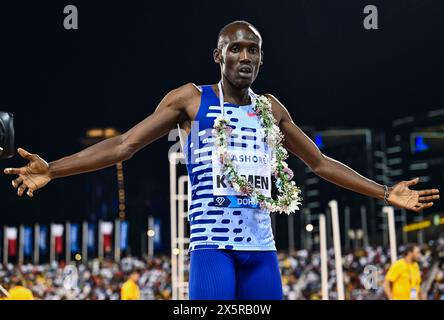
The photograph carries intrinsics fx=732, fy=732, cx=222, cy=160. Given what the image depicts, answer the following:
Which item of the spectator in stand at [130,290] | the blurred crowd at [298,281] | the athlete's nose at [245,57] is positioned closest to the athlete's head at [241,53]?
the athlete's nose at [245,57]

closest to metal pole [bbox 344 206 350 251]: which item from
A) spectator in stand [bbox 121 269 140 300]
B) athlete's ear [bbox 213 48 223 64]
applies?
spectator in stand [bbox 121 269 140 300]

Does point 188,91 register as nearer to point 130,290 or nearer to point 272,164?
point 272,164

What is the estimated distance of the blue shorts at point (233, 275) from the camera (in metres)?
3.88

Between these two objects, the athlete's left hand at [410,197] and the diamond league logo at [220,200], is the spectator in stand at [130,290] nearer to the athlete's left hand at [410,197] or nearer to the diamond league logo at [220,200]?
the athlete's left hand at [410,197]

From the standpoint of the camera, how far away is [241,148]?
167 inches

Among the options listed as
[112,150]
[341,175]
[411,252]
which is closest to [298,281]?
[411,252]

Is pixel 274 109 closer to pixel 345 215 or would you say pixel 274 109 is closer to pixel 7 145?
pixel 7 145

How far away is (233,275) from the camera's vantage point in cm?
394

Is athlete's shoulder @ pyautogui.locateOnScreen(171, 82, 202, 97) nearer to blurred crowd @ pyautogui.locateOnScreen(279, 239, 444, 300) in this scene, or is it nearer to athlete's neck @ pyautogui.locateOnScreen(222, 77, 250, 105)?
athlete's neck @ pyautogui.locateOnScreen(222, 77, 250, 105)

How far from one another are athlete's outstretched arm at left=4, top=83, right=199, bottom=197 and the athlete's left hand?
4.47 ft

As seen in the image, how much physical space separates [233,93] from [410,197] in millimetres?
1252

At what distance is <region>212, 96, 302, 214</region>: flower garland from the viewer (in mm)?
4113
